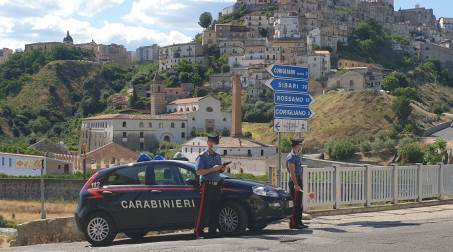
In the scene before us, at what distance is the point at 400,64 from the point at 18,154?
349ft

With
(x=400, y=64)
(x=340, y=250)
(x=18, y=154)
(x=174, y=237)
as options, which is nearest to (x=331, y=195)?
(x=174, y=237)

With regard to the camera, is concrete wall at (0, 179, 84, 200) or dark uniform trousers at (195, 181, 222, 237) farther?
concrete wall at (0, 179, 84, 200)

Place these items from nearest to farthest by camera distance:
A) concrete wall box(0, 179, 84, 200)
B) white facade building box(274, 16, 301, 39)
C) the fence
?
the fence, concrete wall box(0, 179, 84, 200), white facade building box(274, 16, 301, 39)

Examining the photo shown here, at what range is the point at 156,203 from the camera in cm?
1228

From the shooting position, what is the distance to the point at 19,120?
391 feet

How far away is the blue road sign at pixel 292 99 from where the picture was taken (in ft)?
50.6

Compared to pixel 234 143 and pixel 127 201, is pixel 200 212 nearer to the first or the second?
pixel 127 201

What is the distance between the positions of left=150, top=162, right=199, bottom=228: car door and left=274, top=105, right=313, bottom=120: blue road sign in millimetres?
3518

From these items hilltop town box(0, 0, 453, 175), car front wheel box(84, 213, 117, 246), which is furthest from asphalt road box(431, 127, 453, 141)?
car front wheel box(84, 213, 117, 246)

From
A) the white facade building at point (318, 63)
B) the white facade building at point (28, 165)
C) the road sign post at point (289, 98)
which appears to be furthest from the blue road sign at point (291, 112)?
the white facade building at point (318, 63)

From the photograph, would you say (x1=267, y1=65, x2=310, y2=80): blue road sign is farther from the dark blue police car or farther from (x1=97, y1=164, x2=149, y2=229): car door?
(x1=97, y1=164, x2=149, y2=229): car door

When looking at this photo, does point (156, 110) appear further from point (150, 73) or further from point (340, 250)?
point (340, 250)

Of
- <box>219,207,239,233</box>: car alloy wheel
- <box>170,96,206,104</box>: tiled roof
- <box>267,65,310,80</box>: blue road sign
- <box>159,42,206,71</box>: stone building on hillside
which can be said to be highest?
<box>159,42,206,71</box>: stone building on hillside

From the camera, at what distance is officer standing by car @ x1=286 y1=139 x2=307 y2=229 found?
13.3m
